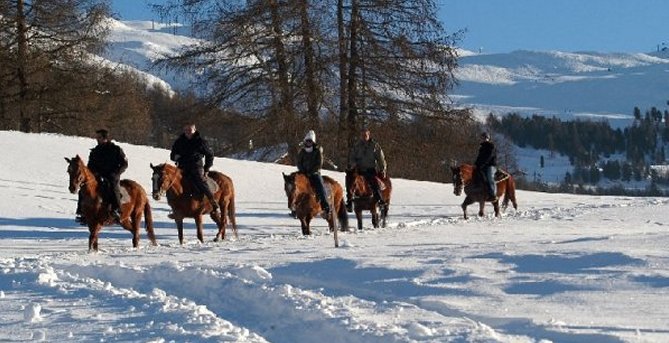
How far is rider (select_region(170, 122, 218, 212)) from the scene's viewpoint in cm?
1772

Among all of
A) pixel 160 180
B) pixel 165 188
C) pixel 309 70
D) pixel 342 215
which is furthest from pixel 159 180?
pixel 309 70

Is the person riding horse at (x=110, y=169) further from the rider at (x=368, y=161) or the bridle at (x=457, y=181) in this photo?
the bridle at (x=457, y=181)

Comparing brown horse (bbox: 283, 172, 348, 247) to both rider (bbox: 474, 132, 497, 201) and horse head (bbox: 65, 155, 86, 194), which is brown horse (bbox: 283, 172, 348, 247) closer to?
horse head (bbox: 65, 155, 86, 194)

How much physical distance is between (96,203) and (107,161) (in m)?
0.77

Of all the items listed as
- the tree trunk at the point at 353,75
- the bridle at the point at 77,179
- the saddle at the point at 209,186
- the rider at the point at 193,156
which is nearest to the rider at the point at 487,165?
the saddle at the point at 209,186

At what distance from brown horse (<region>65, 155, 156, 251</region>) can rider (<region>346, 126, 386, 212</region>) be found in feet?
17.5

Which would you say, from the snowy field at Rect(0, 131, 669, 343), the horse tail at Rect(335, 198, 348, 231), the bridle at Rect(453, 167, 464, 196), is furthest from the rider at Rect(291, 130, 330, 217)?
the bridle at Rect(453, 167, 464, 196)

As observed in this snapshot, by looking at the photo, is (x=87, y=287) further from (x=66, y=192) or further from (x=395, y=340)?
(x=66, y=192)

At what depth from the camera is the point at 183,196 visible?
17719 mm

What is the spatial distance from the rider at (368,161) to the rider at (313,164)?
2082 mm

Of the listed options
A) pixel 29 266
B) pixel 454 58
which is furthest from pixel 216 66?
pixel 29 266

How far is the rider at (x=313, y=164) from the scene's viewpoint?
61.8 ft

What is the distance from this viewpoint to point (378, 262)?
11469 millimetres

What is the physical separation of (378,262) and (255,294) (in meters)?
2.18
